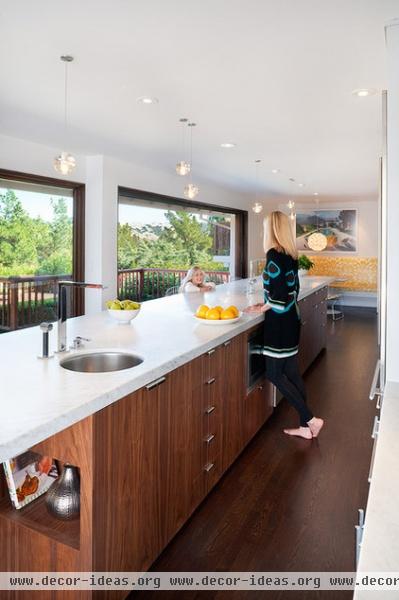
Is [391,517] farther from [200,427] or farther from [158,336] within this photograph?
[158,336]

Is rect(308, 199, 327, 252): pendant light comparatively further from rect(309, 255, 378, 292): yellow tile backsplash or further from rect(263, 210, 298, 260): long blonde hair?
rect(263, 210, 298, 260): long blonde hair

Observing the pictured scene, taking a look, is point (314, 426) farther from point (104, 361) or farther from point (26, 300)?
point (26, 300)

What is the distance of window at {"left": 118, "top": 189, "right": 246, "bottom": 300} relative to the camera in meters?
6.54

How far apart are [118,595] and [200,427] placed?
2.70 ft

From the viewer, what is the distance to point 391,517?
3.04 ft

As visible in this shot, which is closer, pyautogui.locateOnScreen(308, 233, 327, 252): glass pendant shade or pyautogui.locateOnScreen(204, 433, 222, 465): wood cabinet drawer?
pyautogui.locateOnScreen(204, 433, 222, 465): wood cabinet drawer

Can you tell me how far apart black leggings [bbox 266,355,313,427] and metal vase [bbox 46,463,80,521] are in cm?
183

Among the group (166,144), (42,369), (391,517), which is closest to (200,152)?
(166,144)

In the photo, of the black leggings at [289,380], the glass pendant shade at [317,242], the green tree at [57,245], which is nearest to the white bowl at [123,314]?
the black leggings at [289,380]

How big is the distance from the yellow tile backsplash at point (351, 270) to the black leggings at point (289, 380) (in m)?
7.52

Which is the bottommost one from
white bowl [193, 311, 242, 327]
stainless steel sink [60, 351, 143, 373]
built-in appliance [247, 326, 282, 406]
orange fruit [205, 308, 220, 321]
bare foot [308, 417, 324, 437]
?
bare foot [308, 417, 324, 437]

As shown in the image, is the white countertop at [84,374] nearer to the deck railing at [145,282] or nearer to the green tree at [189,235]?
the deck railing at [145,282]

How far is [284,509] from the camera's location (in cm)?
241

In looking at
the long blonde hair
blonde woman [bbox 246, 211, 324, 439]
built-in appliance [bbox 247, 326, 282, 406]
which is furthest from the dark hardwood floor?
the long blonde hair
